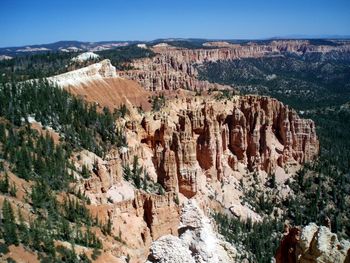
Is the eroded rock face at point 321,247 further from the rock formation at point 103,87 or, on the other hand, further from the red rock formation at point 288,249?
the rock formation at point 103,87

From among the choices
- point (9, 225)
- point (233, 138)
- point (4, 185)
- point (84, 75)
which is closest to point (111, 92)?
point (84, 75)

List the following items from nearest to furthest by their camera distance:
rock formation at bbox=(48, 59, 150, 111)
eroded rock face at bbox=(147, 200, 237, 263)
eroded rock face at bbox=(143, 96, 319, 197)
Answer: eroded rock face at bbox=(147, 200, 237, 263)
eroded rock face at bbox=(143, 96, 319, 197)
rock formation at bbox=(48, 59, 150, 111)

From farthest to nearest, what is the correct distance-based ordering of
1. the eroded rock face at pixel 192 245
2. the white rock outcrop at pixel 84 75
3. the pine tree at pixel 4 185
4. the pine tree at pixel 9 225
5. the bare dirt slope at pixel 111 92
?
the white rock outcrop at pixel 84 75 < the bare dirt slope at pixel 111 92 < the pine tree at pixel 4 185 < the pine tree at pixel 9 225 < the eroded rock face at pixel 192 245

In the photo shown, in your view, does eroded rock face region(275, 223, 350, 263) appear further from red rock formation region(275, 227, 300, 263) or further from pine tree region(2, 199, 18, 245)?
pine tree region(2, 199, 18, 245)

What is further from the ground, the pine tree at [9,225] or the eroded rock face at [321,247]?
the eroded rock face at [321,247]

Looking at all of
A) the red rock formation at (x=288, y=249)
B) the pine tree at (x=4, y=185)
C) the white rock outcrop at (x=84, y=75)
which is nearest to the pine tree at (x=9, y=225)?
the pine tree at (x=4, y=185)

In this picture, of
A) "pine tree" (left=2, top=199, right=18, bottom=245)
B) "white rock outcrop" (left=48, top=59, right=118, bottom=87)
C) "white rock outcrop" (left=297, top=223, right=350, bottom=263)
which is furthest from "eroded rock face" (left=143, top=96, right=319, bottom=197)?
"white rock outcrop" (left=297, top=223, right=350, bottom=263)

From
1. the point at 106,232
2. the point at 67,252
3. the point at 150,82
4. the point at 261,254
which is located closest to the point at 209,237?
the point at 67,252

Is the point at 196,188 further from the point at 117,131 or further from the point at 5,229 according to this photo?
the point at 5,229
